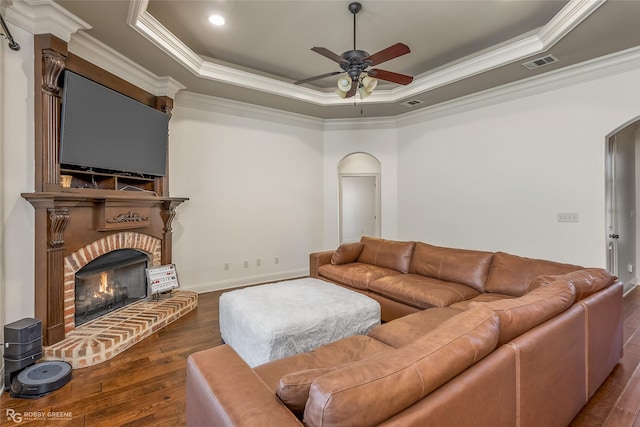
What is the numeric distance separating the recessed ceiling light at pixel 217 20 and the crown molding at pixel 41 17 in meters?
1.12

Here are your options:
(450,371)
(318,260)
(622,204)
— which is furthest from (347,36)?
(622,204)

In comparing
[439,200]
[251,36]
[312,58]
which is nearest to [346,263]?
[439,200]

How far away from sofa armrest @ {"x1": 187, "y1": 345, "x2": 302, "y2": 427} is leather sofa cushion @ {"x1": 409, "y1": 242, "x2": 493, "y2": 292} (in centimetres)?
260

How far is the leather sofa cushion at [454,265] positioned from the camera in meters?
3.14

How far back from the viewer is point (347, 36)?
11.5 feet

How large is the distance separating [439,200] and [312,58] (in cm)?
295

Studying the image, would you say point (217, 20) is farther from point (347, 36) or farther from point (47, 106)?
point (47, 106)

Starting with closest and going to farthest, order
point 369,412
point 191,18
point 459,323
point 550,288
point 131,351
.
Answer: point 369,412, point 459,323, point 550,288, point 131,351, point 191,18

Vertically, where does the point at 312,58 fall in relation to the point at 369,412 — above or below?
above

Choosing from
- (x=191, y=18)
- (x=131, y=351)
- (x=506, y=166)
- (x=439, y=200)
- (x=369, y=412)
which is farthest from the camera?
(x=439, y=200)

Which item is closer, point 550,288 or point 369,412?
point 369,412

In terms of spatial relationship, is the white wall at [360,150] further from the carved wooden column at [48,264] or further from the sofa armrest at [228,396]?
the sofa armrest at [228,396]

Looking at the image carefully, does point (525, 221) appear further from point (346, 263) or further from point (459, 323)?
point (459, 323)

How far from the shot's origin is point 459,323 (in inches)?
51.1
